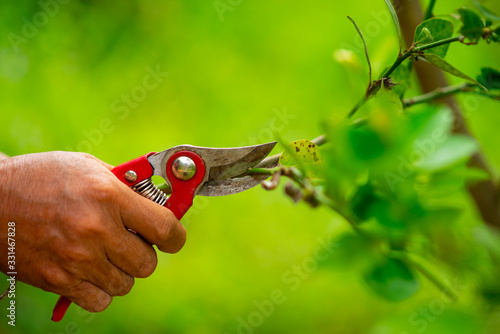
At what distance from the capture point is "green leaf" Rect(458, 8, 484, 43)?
373 millimetres

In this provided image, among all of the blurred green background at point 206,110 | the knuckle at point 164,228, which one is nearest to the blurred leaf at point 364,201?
the knuckle at point 164,228

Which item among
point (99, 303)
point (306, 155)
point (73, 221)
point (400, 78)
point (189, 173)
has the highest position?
point (400, 78)

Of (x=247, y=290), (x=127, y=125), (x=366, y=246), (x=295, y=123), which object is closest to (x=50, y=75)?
(x=127, y=125)

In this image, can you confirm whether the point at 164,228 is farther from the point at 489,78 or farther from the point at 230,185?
the point at 489,78

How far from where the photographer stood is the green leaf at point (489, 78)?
0.41 metres

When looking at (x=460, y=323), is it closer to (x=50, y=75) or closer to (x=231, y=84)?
(x=231, y=84)

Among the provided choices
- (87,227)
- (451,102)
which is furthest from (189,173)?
(451,102)

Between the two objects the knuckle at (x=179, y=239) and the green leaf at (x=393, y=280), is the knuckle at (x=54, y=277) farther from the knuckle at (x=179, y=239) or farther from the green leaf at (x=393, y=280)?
the green leaf at (x=393, y=280)

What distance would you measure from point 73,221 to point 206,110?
2.73ft

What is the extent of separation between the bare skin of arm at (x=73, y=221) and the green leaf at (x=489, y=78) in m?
0.36

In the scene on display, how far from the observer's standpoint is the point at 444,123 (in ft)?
1.44

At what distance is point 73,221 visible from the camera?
1.73 ft

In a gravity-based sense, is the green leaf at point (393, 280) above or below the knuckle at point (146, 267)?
above

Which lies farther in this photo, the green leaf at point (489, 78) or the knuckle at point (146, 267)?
the knuckle at point (146, 267)
